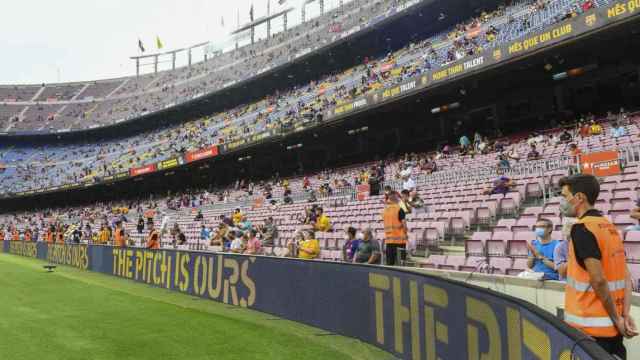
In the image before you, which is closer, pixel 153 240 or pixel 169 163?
pixel 153 240

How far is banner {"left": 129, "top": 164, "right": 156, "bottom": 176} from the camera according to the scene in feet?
156

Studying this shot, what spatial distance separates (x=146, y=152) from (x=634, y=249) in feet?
173

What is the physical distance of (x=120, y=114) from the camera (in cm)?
6456

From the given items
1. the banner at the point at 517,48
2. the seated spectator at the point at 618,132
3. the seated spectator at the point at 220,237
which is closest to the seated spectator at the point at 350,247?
the seated spectator at the point at 220,237

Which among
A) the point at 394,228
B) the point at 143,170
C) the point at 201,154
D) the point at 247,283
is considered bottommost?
the point at 247,283

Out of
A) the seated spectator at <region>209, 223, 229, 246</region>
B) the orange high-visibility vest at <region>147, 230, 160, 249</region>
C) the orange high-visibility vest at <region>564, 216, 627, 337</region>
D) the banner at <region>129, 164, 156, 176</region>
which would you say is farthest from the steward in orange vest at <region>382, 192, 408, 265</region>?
the banner at <region>129, 164, 156, 176</region>

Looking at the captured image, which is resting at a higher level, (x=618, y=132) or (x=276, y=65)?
(x=276, y=65)

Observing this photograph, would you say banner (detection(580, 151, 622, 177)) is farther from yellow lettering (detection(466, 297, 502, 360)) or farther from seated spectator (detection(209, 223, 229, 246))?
yellow lettering (detection(466, 297, 502, 360))

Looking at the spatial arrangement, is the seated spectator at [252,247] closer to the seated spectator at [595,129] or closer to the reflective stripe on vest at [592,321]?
the reflective stripe on vest at [592,321]

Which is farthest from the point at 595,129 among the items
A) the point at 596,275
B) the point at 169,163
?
the point at 169,163

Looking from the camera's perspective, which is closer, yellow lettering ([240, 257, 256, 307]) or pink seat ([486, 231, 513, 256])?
pink seat ([486, 231, 513, 256])

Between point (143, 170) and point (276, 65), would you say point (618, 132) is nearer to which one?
point (276, 65)

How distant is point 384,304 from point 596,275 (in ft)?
12.6

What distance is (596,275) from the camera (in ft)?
11.3
